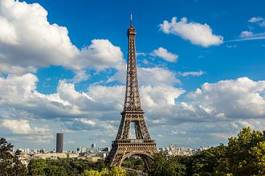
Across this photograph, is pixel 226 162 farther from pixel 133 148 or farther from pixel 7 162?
pixel 133 148

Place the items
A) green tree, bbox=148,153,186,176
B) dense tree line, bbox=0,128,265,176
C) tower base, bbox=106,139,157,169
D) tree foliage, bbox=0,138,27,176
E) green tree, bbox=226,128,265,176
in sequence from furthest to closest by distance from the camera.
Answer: tower base, bbox=106,139,157,169, green tree, bbox=148,153,186,176, tree foliage, bbox=0,138,27,176, dense tree line, bbox=0,128,265,176, green tree, bbox=226,128,265,176

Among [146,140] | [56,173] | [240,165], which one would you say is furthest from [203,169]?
[56,173]

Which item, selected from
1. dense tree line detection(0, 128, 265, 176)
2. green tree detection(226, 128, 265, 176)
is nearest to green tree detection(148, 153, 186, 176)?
dense tree line detection(0, 128, 265, 176)

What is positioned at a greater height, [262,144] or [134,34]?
[134,34]

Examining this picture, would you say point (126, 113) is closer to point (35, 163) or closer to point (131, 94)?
point (131, 94)

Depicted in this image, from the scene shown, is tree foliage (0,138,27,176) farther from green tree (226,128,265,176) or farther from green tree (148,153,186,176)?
green tree (148,153,186,176)

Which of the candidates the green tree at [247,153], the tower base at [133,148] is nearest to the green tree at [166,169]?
the tower base at [133,148]

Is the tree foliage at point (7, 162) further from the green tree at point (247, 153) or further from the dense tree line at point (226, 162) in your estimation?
the green tree at point (247, 153)

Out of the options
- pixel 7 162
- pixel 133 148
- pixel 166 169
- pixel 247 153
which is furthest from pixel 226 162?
pixel 133 148
